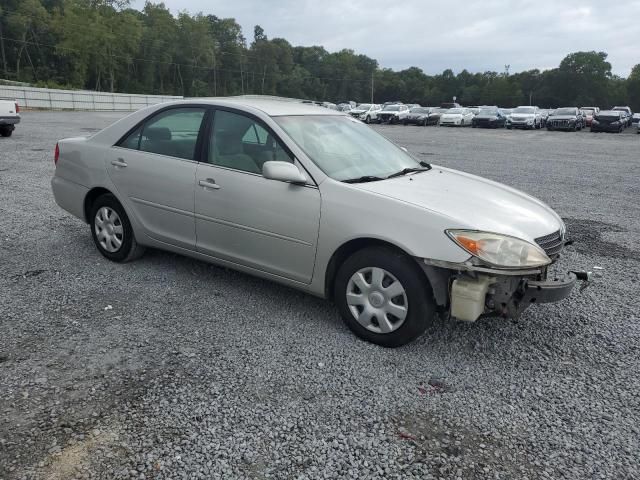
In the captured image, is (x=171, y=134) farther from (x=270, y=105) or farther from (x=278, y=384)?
(x=278, y=384)

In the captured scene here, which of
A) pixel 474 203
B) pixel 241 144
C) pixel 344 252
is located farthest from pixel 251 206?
pixel 474 203

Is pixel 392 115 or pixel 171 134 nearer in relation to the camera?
pixel 171 134

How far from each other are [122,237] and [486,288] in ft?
11.2

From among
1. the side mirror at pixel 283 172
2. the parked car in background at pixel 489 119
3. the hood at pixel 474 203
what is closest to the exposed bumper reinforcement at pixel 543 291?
the hood at pixel 474 203

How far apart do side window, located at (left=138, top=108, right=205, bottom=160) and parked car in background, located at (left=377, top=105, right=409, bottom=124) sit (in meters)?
37.2

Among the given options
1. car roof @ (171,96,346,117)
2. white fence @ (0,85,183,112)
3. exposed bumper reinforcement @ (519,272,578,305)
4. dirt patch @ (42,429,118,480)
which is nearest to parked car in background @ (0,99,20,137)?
car roof @ (171,96,346,117)

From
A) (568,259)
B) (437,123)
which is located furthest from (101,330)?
(437,123)

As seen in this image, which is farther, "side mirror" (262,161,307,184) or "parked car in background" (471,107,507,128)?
"parked car in background" (471,107,507,128)

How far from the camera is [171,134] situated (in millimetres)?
4656

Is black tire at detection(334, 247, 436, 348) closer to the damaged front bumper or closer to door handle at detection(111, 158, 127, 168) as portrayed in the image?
the damaged front bumper

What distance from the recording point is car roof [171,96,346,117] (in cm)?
434

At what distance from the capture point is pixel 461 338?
378 centimetres

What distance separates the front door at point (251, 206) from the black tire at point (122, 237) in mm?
947

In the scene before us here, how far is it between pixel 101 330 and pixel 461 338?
2.58 metres
